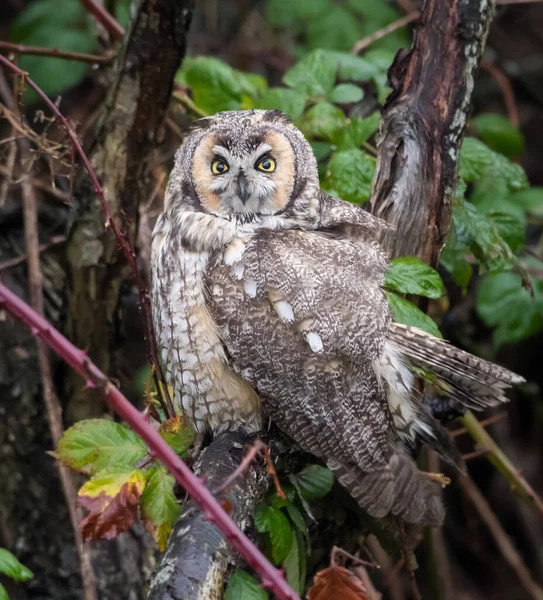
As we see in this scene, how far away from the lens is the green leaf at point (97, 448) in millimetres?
1506

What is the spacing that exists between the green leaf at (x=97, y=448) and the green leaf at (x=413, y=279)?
0.64m

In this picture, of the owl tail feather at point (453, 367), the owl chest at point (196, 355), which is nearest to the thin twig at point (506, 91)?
the owl tail feather at point (453, 367)

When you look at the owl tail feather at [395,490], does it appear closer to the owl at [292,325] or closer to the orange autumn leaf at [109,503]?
the owl at [292,325]

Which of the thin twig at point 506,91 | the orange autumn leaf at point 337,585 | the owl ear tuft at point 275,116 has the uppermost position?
the thin twig at point 506,91

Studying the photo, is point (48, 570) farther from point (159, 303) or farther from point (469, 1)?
point (469, 1)

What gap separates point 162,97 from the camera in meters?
2.17

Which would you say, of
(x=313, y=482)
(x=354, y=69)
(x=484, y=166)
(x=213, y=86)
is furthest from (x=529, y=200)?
(x=313, y=482)

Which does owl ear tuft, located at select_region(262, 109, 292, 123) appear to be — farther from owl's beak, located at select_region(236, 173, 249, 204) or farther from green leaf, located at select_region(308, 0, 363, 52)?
green leaf, located at select_region(308, 0, 363, 52)

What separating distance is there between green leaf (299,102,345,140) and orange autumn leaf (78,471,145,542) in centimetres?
110

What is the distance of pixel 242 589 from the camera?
4.79 ft

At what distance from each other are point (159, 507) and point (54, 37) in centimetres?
231

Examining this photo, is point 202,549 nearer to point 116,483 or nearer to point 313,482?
point 116,483

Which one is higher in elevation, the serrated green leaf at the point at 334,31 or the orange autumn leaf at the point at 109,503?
the serrated green leaf at the point at 334,31

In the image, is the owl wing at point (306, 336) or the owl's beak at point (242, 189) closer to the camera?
the owl wing at point (306, 336)
